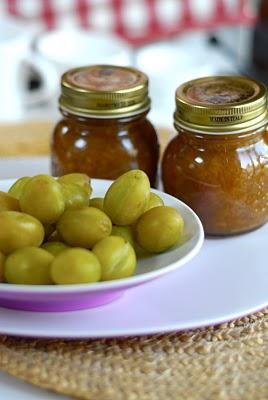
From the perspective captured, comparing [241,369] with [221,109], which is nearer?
[241,369]

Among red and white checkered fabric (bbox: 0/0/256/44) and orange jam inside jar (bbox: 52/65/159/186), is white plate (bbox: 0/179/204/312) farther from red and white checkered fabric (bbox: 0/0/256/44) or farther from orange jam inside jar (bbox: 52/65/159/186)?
red and white checkered fabric (bbox: 0/0/256/44)

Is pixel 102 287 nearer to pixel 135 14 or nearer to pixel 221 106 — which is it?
pixel 221 106

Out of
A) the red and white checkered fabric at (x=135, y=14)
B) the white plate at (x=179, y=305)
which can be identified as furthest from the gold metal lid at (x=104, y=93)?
the red and white checkered fabric at (x=135, y=14)

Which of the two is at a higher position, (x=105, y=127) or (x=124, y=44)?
(x=105, y=127)

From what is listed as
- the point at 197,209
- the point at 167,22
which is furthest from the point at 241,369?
the point at 167,22

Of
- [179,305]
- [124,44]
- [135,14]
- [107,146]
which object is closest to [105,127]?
[107,146]

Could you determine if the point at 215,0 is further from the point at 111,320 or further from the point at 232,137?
the point at 111,320

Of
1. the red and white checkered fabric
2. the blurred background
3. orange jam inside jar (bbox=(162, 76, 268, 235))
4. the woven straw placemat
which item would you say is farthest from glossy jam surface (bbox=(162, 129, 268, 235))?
the red and white checkered fabric

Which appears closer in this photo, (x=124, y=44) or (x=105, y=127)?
(x=105, y=127)
